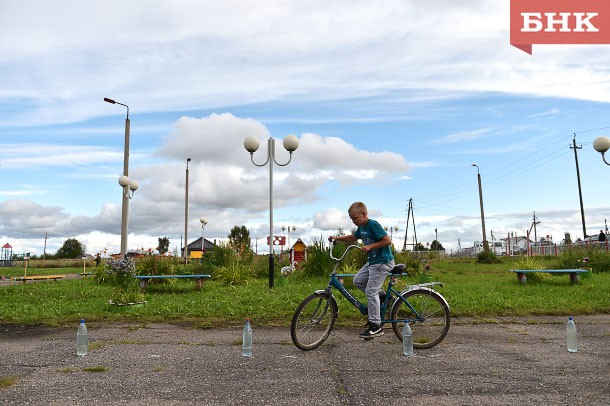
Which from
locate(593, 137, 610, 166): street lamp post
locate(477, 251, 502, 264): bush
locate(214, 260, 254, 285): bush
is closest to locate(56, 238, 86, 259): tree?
locate(477, 251, 502, 264): bush

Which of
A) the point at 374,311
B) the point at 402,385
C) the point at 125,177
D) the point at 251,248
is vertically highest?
the point at 125,177

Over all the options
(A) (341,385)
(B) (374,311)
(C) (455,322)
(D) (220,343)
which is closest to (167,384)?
(A) (341,385)

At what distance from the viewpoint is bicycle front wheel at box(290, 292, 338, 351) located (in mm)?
6344

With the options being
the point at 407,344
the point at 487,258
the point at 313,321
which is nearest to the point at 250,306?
the point at 313,321

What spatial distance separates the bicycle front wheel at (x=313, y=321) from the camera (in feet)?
20.8

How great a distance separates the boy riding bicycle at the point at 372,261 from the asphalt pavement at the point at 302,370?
0.38m

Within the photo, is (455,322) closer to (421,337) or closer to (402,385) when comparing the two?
(421,337)

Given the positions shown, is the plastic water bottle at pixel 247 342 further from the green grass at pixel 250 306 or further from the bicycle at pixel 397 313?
the green grass at pixel 250 306

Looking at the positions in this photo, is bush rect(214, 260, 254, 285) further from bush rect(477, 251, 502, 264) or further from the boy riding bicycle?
bush rect(477, 251, 502, 264)

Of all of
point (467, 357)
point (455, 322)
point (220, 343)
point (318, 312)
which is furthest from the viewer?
point (455, 322)

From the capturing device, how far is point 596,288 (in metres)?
13.0

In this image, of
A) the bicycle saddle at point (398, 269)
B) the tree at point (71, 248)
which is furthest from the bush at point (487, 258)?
the tree at point (71, 248)

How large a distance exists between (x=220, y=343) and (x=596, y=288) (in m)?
10.7

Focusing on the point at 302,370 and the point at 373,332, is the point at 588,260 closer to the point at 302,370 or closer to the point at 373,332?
the point at 373,332
